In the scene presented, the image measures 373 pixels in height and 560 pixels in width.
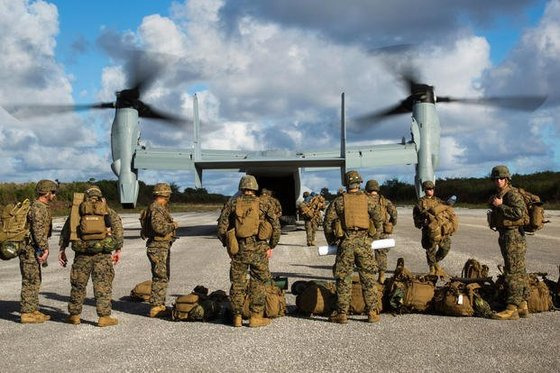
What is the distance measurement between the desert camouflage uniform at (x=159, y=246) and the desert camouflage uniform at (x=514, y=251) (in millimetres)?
4368

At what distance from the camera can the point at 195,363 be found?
16.9 feet

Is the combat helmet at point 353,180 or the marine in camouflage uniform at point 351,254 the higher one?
the combat helmet at point 353,180

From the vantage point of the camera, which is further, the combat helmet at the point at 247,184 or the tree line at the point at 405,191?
the tree line at the point at 405,191

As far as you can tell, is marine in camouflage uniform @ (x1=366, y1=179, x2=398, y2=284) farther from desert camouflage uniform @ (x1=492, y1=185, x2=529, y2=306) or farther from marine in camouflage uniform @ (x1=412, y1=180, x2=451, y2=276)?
desert camouflage uniform @ (x1=492, y1=185, x2=529, y2=306)

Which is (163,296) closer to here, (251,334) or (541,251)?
(251,334)

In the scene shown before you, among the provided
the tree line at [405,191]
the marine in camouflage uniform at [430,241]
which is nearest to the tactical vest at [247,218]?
the marine in camouflage uniform at [430,241]

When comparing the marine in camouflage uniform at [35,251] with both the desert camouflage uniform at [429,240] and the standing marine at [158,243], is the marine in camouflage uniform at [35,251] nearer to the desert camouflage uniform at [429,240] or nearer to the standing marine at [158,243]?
the standing marine at [158,243]

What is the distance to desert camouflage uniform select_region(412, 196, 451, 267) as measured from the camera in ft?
30.4

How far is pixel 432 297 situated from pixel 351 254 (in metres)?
1.37

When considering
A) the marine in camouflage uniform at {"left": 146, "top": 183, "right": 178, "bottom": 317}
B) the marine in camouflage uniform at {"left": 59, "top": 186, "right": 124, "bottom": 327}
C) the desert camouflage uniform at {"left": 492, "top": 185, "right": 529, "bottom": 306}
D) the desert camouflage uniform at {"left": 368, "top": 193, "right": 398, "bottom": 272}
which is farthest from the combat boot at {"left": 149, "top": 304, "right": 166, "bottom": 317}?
the desert camouflage uniform at {"left": 492, "top": 185, "right": 529, "bottom": 306}

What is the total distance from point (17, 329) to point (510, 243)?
20.6ft

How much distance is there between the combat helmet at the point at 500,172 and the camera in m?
6.86

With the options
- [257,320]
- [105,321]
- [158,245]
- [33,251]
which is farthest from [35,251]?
[257,320]

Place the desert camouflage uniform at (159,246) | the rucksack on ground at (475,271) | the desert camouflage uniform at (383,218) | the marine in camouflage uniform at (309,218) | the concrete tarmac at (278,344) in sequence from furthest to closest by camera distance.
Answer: the marine in camouflage uniform at (309,218) < the desert camouflage uniform at (383,218) < the rucksack on ground at (475,271) < the desert camouflage uniform at (159,246) < the concrete tarmac at (278,344)
